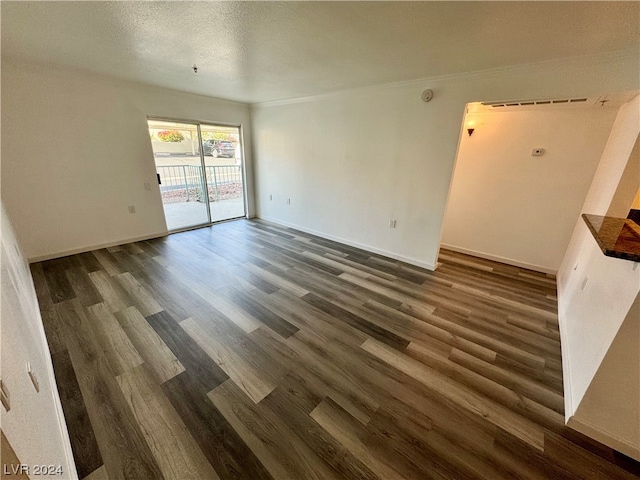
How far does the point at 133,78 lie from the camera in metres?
3.36

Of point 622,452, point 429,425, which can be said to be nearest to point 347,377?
point 429,425

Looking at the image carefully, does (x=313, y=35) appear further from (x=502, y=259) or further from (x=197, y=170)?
(x=502, y=259)

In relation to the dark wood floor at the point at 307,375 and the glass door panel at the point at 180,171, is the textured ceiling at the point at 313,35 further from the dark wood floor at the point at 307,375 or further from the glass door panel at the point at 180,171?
the dark wood floor at the point at 307,375

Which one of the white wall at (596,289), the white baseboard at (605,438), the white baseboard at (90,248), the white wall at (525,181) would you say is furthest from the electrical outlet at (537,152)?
the white baseboard at (90,248)

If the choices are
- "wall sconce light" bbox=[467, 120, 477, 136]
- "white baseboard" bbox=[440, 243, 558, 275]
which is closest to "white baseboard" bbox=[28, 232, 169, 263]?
"white baseboard" bbox=[440, 243, 558, 275]

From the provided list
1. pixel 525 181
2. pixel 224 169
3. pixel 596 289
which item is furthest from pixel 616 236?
pixel 224 169

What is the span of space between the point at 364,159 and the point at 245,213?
3.19 metres

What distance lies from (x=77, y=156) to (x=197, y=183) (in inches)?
75.5

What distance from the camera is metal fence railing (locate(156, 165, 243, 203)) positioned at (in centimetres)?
500

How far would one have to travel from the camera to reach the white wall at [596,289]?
4.61 feet

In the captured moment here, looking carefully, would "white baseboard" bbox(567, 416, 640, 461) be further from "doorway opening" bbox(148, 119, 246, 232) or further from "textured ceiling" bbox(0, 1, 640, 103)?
"doorway opening" bbox(148, 119, 246, 232)

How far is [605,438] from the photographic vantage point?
1425mm

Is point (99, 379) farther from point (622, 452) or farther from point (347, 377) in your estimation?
point (622, 452)

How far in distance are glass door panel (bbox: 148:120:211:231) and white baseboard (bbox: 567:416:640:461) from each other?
5469 millimetres
